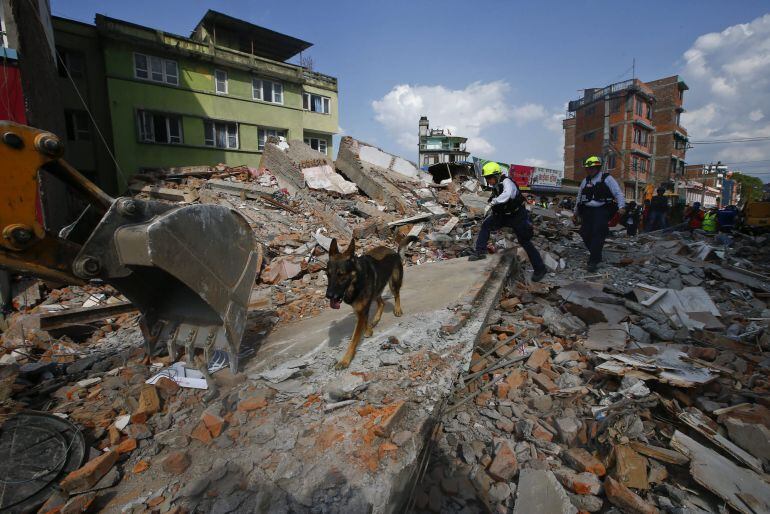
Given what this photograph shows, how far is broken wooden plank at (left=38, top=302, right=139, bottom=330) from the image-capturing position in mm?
4473

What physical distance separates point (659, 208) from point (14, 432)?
661 inches

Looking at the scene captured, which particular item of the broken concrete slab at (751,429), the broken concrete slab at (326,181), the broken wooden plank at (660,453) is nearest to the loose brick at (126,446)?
the broken wooden plank at (660,453)

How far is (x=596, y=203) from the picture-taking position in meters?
6.02

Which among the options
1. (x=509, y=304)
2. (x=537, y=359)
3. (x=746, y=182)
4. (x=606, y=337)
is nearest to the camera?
(x=537, y=359)

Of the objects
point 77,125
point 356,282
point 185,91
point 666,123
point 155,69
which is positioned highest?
point 666,123

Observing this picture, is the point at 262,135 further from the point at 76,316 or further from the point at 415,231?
the point at 76,316

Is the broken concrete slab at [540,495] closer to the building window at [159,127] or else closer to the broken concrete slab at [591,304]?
the broken concrete slab at [591,304]

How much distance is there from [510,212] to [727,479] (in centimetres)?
428

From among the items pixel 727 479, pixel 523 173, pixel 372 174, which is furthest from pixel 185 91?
pixel 523 173

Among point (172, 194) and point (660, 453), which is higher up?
point (172, 194)

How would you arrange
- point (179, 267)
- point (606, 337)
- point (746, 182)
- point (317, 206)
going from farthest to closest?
1. point (746, 182)
2. point (317, 206)
3. point (606, 337)
4. point (179, 267)

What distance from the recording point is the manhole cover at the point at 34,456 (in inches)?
75.4

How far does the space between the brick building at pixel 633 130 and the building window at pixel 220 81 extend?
40.9m

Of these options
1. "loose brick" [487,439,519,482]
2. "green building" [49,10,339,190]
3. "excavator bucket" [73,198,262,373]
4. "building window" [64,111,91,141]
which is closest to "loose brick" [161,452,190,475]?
"excavator bucket" [73,198,262,373]
